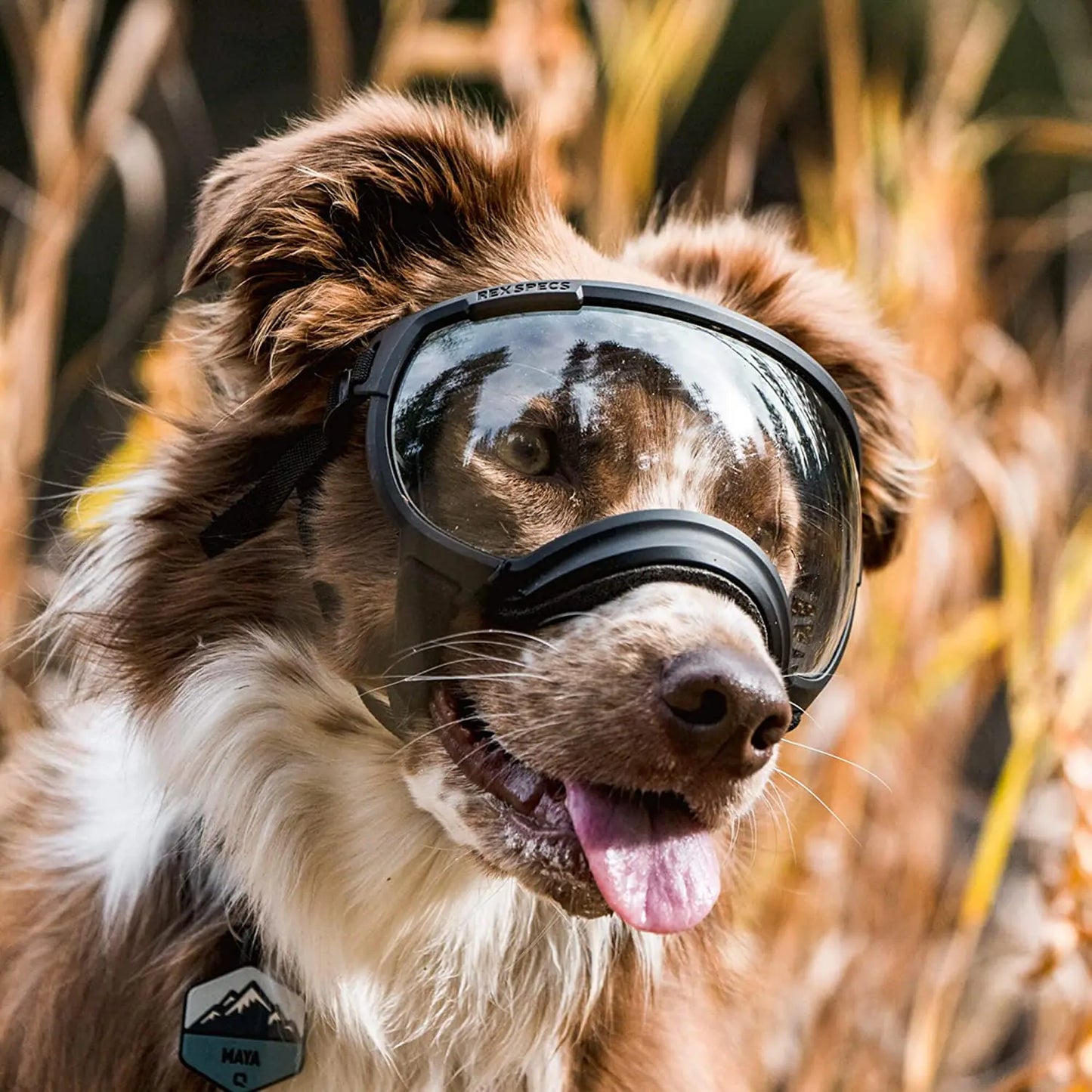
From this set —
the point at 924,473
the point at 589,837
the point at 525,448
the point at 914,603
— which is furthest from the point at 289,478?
the point at 914,603

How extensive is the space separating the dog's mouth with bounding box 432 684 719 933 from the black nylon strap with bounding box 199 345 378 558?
368 mm

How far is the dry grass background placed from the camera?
313cm

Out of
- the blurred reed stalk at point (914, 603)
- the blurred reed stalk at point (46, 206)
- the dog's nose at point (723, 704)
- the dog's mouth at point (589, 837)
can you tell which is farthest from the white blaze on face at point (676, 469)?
the blurred reed stalk at point (46, 206)

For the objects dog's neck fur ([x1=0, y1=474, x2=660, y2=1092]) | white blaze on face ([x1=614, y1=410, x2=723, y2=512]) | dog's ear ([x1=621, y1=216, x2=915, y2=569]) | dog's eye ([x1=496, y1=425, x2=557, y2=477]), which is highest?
dog's ear ([x1=621, y1=216, x2=915, y2=569])

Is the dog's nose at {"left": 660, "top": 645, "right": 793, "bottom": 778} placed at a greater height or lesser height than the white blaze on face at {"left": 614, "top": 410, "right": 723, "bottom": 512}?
lesser

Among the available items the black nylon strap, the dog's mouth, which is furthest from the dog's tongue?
the black nylon strap

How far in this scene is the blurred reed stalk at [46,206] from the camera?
10.2ft

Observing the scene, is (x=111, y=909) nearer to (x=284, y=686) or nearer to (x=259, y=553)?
(x=284, y=686)

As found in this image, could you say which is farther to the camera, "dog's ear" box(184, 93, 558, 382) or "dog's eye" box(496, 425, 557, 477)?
"dog's ear" box(184, 93, 558, 382)

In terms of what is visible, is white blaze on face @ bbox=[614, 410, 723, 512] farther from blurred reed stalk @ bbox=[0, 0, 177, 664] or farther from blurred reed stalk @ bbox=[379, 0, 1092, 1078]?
blurred reed stalk @ bbox=[0, 0, 177, 664]

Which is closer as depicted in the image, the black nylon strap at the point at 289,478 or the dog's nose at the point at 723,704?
the dog's nose at the point at 723,704

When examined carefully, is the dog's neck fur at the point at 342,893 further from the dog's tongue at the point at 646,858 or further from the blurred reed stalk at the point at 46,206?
the blurred reed stalk at the point at 46,206

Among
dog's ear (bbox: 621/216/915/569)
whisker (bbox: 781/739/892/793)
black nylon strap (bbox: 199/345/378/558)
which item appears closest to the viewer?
black nylon strap (bbox: 199/345/378/558)

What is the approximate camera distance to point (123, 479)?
7.80 feet
